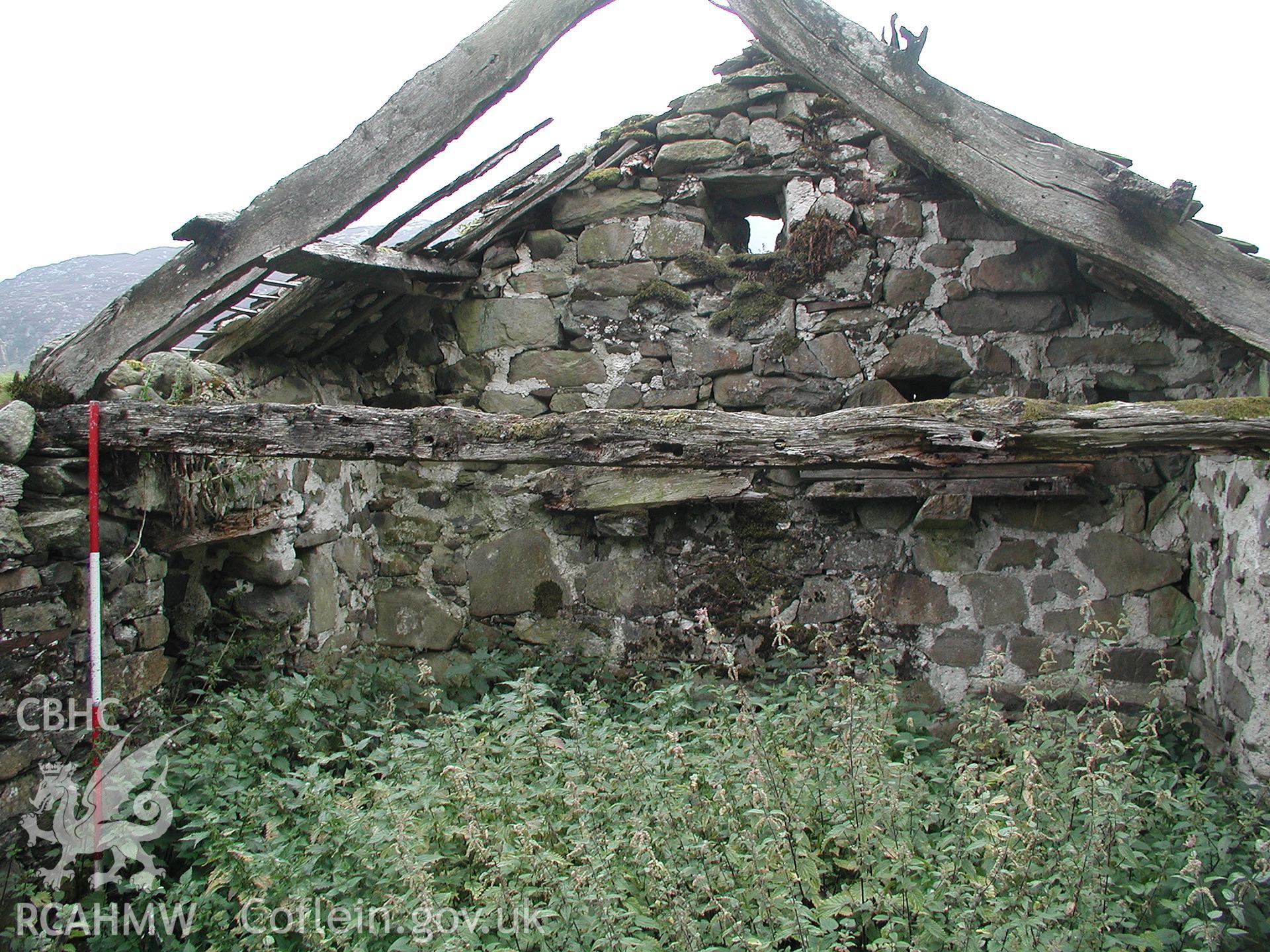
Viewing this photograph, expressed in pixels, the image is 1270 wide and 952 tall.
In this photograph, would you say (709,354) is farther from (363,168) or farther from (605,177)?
(363,168)

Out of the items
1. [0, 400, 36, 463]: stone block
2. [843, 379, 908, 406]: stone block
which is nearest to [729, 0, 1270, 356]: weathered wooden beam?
[843, 379, 908, 406]: stone block

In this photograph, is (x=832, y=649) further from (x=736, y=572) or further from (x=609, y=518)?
(x=609, y=518)

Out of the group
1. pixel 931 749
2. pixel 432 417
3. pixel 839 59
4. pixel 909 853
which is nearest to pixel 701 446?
pixel 432 417

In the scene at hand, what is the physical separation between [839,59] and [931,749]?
2888 millimetres

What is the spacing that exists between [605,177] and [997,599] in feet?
9.63

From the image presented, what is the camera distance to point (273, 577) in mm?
3621

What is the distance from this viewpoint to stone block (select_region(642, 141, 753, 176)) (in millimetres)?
4223

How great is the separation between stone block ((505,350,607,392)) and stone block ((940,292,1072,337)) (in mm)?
1793

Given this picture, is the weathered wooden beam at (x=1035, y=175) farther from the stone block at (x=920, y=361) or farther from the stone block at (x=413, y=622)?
the stone block at (x=413, y=622)

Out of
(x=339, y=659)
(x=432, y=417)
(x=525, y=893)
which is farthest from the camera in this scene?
(x=339, y=659)

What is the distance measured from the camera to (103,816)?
2553mm

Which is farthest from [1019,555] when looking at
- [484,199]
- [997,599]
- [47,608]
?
[47,608]

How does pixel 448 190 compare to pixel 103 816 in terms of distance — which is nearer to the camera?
pixel 103 816

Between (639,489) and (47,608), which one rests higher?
(639,489)
